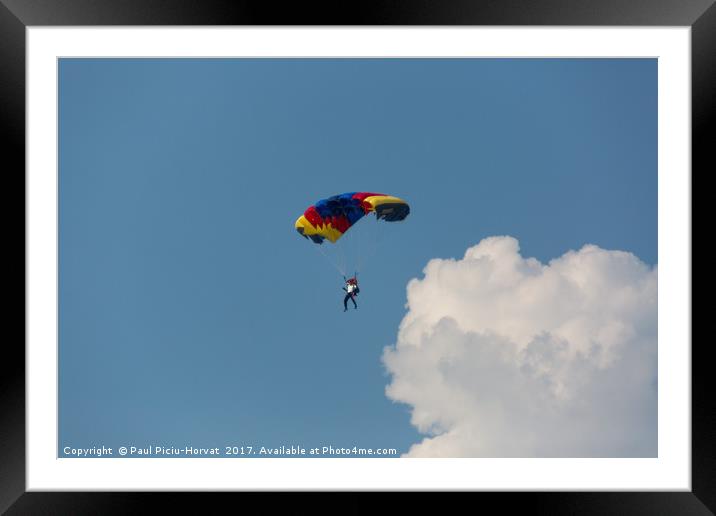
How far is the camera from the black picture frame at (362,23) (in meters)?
7.49

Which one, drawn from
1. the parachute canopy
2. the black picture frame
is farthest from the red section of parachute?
the black picture frame

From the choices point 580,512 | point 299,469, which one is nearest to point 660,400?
point 580,512

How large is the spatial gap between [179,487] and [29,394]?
2.18 m

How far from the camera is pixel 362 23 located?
7.59m

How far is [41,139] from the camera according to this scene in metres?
8.11

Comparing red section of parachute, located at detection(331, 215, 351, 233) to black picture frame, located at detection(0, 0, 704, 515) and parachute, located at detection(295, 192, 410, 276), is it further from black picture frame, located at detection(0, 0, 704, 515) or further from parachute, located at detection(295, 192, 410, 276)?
black picture frame, located at detection(0, 0, 704, 515)

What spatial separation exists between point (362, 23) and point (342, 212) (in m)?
9.39

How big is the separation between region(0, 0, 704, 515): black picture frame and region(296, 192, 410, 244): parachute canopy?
8690mm

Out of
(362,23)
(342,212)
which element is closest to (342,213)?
(342,212)

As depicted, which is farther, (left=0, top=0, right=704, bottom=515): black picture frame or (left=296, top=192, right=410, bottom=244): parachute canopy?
(left=296, top=192, right=410, bottom=244): parachute canopy

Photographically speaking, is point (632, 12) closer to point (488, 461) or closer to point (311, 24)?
point (311, 24)

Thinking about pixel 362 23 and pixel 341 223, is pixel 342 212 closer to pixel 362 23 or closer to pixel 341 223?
pixel 341 223

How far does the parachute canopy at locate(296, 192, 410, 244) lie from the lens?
16.2 m

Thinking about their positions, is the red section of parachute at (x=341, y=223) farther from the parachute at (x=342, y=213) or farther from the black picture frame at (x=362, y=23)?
the black picture frame at (x=362, y=23)
